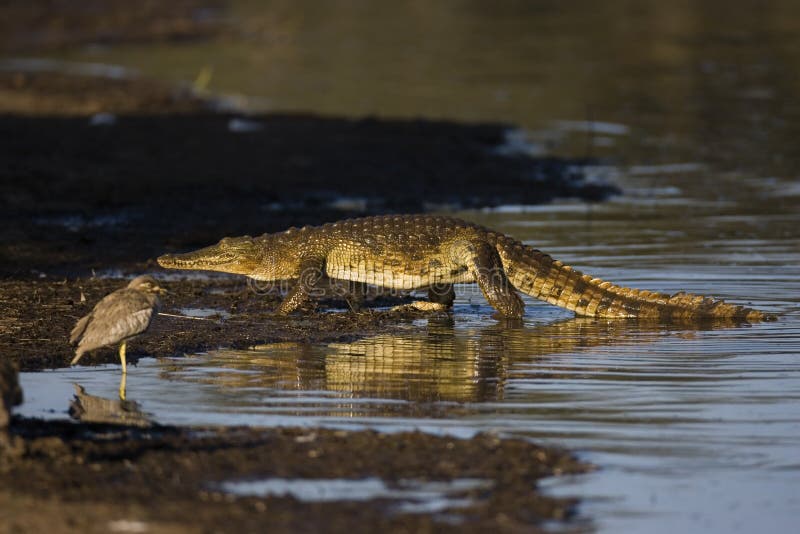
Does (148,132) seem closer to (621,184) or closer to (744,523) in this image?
(621,184)

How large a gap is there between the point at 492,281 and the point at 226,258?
2457 mm

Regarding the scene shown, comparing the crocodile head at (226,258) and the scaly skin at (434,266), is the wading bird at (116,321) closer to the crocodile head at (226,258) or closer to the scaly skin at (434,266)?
the scaly skin at (434,266)

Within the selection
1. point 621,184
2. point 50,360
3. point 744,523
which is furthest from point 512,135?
point 744,523

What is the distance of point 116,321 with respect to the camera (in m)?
7.78

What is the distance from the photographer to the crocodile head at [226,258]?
11.3 m

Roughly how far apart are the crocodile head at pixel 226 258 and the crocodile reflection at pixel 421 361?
1.90m

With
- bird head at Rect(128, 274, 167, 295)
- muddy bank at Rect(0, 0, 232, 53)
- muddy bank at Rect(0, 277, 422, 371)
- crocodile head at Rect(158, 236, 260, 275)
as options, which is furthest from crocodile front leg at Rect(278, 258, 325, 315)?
muddy bank at Rect(0, 0, 232, 53)

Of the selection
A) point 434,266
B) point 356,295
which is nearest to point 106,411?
point 434,266

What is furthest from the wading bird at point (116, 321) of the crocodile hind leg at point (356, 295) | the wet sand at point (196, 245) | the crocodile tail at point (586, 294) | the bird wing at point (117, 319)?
the crocodile tail at point (586, 294)

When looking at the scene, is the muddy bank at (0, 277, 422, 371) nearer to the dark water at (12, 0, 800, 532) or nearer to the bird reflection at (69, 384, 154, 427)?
the dark water at (12, 0, 800, 532)

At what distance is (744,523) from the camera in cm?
594

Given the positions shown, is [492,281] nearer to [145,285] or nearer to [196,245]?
[145,285]

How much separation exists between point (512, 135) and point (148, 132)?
629 cm

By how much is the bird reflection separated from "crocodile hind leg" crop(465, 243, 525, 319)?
3.74 metres
